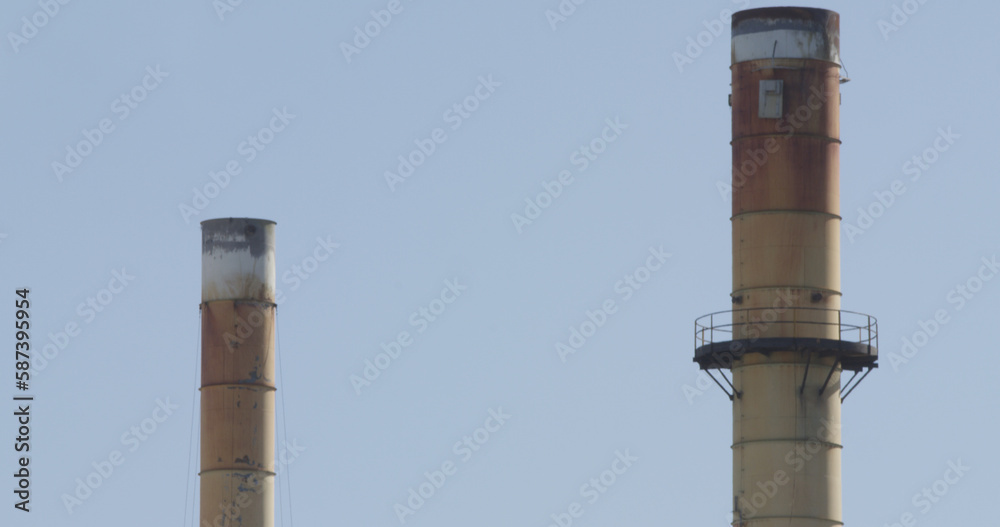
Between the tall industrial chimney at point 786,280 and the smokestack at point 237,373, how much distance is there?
1391cm

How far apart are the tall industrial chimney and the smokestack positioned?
1391 cm

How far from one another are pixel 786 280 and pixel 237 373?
55.1 ft

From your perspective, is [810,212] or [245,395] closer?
[810,212]

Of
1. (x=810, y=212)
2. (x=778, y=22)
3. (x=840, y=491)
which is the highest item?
(x=778, y=22)

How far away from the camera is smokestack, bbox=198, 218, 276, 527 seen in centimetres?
6184

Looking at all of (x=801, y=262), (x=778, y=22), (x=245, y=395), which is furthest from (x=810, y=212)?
(x=245, y=395)

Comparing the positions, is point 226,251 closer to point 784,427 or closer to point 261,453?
point 261,453

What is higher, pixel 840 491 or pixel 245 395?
pixel 245 395

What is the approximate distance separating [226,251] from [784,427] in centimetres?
1848

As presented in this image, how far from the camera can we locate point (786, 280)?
54.6 m

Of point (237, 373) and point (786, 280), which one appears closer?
point (786, 280)

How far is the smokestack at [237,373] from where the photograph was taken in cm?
6184

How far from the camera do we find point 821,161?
55.3m

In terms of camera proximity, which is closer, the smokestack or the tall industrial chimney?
the tall industrial chimney
